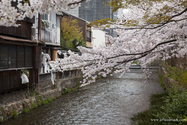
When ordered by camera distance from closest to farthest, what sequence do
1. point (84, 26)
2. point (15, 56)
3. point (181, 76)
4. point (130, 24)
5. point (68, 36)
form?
point (130, 24) → point (181, 76) → point (15, 56) → point (68, 36) → point (84, 26)

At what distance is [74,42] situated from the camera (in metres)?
25.0

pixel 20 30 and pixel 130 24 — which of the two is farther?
pixel 20 30

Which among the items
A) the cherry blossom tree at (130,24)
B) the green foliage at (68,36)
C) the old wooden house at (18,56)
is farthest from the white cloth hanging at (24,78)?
the green foliage at (68,36)

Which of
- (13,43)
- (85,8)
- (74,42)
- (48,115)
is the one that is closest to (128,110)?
(48,115)

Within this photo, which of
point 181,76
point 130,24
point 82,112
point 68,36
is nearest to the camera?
point 130,24

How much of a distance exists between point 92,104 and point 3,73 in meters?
6.50

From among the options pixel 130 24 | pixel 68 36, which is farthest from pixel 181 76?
pixel 68 36

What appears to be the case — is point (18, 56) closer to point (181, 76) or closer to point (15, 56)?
point (15, 56)

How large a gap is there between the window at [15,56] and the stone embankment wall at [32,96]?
5.28 ft

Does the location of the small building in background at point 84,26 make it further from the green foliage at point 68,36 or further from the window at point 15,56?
the window at point 15,56

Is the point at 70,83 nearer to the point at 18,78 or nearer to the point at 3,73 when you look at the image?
the point at 18,78

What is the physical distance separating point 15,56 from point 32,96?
3157mm

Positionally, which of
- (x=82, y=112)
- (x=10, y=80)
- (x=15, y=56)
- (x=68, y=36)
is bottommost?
(x=82, y=112)

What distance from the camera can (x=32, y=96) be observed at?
12.2 metres
